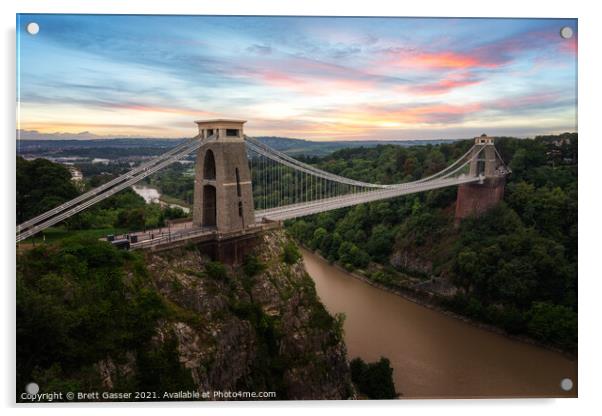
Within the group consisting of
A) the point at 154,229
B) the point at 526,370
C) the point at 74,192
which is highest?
the point at 74,192

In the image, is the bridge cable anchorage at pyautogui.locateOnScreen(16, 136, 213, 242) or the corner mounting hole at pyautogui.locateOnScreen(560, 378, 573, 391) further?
the corner mounting hole at pyautogui.locateOnScreen(560, 378, 573, 391)

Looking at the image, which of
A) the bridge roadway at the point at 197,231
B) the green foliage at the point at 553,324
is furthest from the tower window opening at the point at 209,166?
the green foliage at the point at 553,324

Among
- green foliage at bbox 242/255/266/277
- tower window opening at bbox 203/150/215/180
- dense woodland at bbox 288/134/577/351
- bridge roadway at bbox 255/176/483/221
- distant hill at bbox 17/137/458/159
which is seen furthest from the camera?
bridge roadway at bbox 255/176/483/221

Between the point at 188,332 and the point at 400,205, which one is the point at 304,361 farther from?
the point at 400,205

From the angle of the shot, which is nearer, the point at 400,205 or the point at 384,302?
the point at 384,302

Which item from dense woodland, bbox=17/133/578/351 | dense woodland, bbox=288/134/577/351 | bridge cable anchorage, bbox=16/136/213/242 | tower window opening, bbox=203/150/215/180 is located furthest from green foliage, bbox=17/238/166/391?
dense woodland, bbox=288/134/577/351

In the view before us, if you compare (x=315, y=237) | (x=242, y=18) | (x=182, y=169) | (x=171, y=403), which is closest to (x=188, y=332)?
(x=171, y=403)

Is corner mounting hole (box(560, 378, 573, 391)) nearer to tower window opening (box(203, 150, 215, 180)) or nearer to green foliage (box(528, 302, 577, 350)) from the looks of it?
green foliage (box(528, 302, 577, 350))
